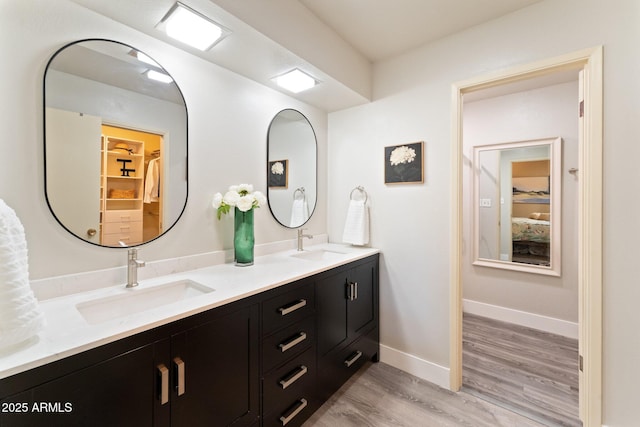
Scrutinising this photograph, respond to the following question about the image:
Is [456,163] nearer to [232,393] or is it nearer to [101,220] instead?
[232,393]

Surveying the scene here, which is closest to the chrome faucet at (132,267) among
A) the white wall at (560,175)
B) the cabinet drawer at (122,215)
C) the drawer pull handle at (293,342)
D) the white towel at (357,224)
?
the cabinet drawer at (122,215)

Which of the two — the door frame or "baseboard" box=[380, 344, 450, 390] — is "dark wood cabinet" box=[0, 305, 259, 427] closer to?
"baseboard" box=[380, 344, 450, 390]

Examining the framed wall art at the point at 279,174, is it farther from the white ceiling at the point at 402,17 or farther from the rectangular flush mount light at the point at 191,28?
the white ceiling at the point at 402,17

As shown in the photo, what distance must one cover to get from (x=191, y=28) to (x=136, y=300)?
1.38m

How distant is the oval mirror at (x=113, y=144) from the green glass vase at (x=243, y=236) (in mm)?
339

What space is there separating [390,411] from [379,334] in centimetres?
65

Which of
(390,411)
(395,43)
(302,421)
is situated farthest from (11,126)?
(390,411)

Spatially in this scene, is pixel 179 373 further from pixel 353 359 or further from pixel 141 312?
pixel 353 359

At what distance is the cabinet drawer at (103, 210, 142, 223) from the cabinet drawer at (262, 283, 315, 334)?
2.69ft

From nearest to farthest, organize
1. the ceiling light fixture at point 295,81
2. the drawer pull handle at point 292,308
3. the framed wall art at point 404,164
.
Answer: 1. the drawer pull handle at point 292,308
2. the ceiling light fixture at point 295,81
3. the framed wall art at point 404,164

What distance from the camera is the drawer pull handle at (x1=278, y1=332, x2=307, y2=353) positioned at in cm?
143

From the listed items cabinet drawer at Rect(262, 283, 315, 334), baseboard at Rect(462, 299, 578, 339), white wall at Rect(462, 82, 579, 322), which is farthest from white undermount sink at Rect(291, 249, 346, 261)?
baseboard at Rect(462, 299, 578, 339)

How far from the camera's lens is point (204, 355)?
110 cm

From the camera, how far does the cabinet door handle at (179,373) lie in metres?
1.01
